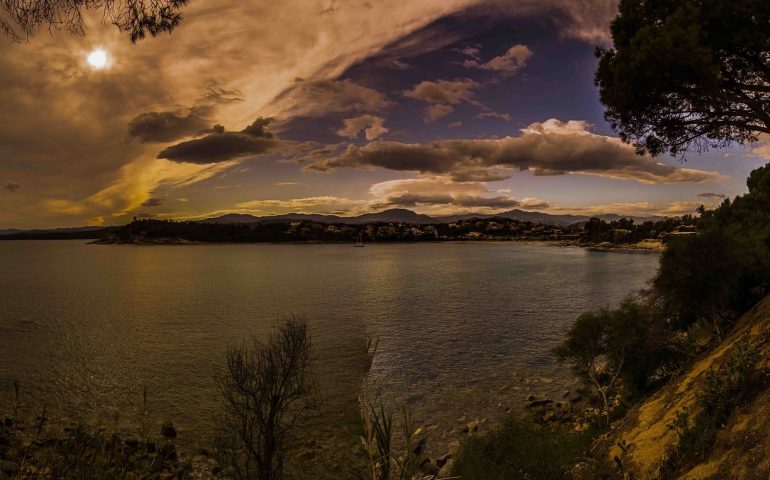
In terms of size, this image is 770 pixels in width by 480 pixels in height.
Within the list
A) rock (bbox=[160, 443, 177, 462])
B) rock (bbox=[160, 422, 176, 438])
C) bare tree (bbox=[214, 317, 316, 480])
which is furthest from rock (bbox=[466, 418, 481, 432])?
rock (bbox=[160, 422, 176, 438])

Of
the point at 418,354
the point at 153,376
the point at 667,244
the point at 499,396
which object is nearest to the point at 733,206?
the point at 667,244

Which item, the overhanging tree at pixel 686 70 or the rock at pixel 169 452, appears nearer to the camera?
the overhanging tree at pixel 686 70

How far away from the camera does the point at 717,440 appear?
40.8ft

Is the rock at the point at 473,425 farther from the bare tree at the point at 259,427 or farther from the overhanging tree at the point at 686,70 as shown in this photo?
the overhanging tree at the point at 686,70

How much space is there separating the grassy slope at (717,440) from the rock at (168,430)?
2516cm

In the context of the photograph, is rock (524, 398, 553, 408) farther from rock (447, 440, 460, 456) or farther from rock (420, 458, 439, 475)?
rock (420, 458, 439, 475)

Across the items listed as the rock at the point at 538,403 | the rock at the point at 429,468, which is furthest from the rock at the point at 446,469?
the rock at the point at 538,403

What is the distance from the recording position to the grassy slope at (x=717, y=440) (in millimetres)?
10750

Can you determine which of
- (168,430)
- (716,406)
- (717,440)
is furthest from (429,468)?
(168,430)

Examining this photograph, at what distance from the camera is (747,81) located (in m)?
19.7

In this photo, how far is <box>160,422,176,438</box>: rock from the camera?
27234 mm

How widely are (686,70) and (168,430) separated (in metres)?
33.8

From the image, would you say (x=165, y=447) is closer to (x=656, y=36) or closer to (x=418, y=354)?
(x=418, y=354)

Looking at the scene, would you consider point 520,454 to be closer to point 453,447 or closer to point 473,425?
point 453,447
